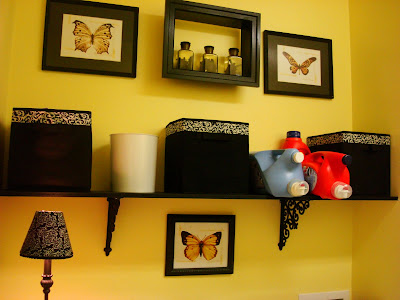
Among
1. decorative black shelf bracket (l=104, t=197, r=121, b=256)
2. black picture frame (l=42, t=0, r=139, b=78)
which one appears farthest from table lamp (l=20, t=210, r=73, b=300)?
black picture frame (l=42, t=0, r=139, b=78)

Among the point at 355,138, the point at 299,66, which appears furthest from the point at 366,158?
the point at 299,66

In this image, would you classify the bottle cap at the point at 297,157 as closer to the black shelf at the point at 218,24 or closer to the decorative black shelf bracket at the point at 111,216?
the black shelf at the point at 218,24

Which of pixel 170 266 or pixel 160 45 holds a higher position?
pixel 160 45

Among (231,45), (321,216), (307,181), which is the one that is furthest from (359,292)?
(231,45)

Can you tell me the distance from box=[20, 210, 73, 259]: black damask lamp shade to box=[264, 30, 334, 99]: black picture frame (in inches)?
41.2

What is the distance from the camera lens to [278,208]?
5.52 ft

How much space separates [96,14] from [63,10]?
5.0 inches

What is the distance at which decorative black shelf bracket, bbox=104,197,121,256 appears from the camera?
135 cm

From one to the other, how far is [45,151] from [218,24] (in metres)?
0.92

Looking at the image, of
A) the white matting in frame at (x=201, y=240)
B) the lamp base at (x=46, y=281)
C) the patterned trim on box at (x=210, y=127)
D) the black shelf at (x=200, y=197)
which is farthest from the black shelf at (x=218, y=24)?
the lamp base at (x=46, y=281)

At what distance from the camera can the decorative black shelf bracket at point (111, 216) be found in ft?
4.43

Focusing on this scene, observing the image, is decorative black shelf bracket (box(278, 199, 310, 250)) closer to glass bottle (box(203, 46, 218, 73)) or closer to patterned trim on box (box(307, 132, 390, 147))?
patterned trim on box (box(307, 132, 390, 147))

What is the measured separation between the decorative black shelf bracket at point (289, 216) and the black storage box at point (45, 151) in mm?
885

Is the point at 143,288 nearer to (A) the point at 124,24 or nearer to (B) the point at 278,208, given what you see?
(B) the point at 278,208
